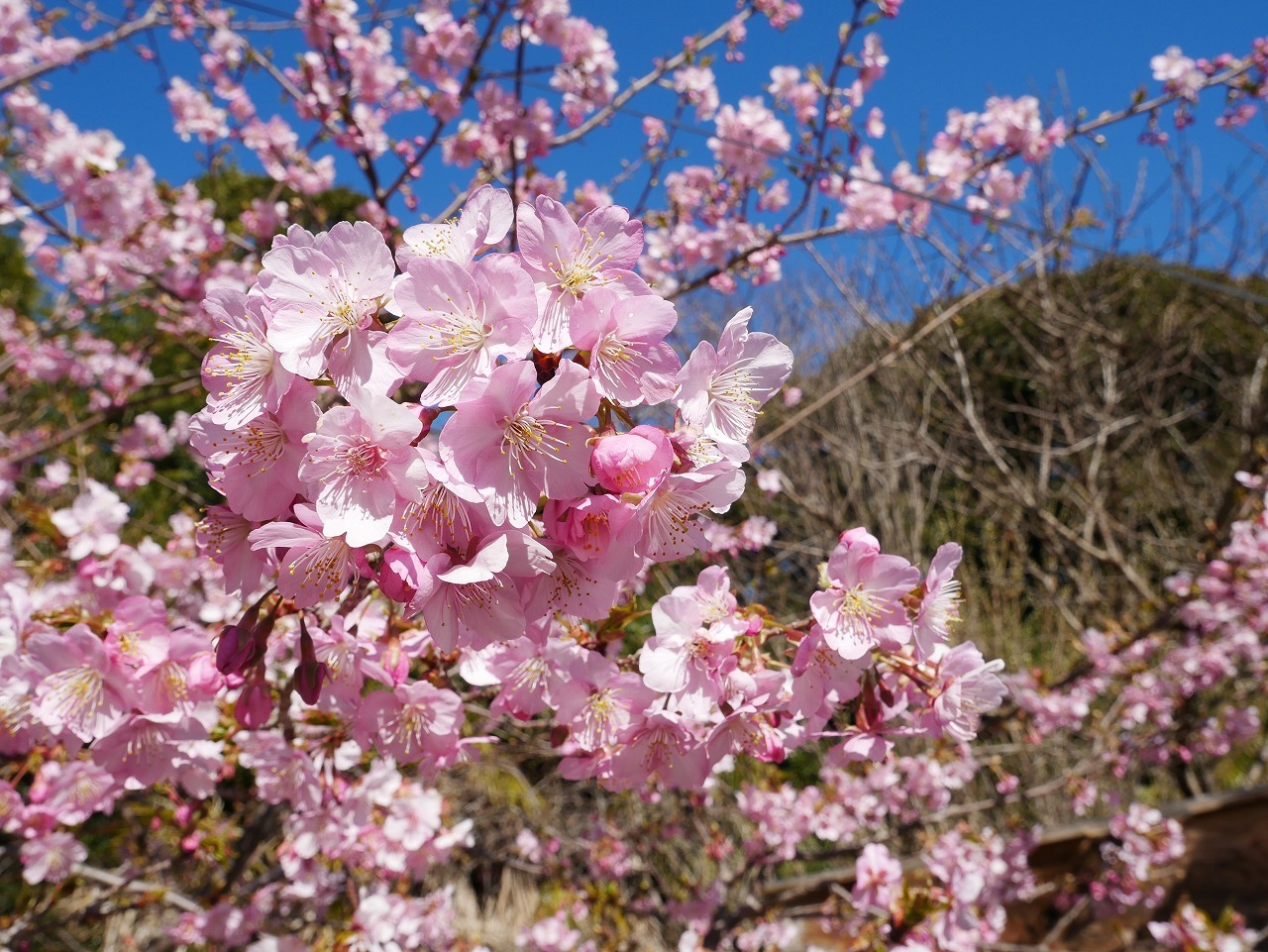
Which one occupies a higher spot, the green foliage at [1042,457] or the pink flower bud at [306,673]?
the green foliage at [1042,457]

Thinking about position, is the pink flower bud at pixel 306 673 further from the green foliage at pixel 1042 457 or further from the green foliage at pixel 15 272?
A: the green foliage at pixel 15 272

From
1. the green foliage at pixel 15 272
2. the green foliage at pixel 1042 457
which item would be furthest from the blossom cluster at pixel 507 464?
the green foliage at pixel 15 272

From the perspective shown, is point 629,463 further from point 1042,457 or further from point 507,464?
point 1042,457

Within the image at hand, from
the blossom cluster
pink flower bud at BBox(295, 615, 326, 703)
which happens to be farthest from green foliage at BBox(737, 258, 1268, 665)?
pink flower bud at BBox(295, 615, 326, 703)

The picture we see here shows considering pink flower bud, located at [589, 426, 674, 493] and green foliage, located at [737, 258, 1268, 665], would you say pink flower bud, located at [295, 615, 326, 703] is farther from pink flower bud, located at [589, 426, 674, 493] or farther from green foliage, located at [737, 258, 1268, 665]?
green foliage, located at [737, 258, 1268, 665]

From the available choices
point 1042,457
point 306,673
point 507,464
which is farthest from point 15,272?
point 507,464

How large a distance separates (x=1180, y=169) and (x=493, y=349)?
6128 mm

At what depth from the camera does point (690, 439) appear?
88cm

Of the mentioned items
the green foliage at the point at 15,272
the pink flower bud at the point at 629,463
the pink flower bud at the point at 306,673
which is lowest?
the pink flower bud at the point at 306,673

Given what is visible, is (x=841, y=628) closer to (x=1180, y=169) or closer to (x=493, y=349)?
(x=493, y=349)

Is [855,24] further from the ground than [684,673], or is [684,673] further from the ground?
[855,24]

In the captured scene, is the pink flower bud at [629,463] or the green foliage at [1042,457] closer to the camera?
the pink flower bud at [629,463]

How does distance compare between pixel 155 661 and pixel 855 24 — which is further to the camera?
pixel 855 24

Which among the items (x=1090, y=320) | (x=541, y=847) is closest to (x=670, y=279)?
(x=541, y=847)
